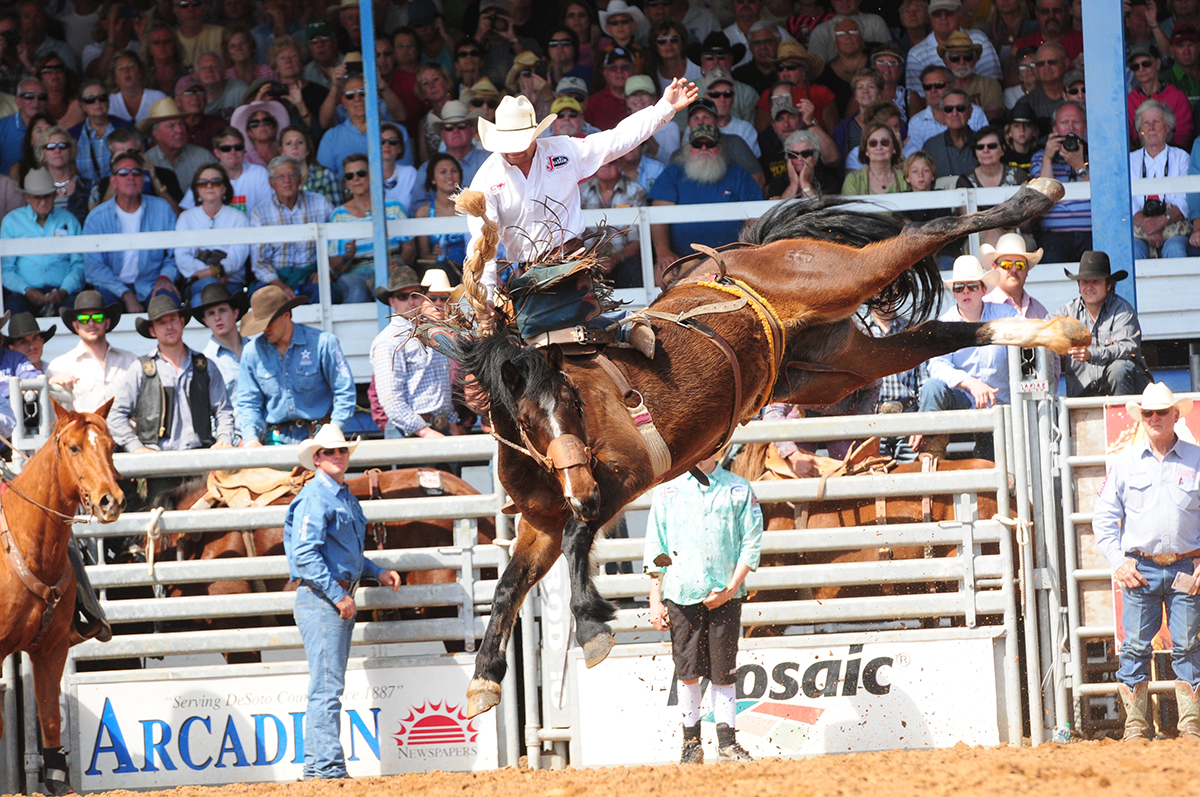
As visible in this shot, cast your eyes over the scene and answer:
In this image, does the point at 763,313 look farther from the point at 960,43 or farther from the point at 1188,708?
the point at 960,43

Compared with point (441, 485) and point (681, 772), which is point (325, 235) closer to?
point (441, 485)

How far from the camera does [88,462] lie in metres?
6.66

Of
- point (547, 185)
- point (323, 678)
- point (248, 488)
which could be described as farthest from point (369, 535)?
point (547, 185)

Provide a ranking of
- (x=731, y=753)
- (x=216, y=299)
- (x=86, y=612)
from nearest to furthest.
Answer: (x=731, y=753), (x=86, y=612), (x=216, y=299)

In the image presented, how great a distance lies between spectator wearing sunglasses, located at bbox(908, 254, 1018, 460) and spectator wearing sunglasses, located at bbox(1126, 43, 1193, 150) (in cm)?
321

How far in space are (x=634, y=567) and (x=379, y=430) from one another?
7.03ft

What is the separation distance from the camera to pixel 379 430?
8836mm

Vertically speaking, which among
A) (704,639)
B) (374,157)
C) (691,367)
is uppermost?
(374,157)

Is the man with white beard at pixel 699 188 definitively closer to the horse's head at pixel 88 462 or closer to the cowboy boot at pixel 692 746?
the cowboy boot at pixel 692 746

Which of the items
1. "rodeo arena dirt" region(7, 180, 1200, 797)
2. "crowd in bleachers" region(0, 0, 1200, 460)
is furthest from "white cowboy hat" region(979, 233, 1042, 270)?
"crowd in bleachers" region(0, 0, 1200, 460)

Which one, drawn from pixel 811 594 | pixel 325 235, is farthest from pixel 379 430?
pixel 811 594

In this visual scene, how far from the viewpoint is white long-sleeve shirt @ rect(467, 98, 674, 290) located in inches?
206

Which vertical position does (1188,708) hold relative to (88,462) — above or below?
below

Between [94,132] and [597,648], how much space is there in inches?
301
